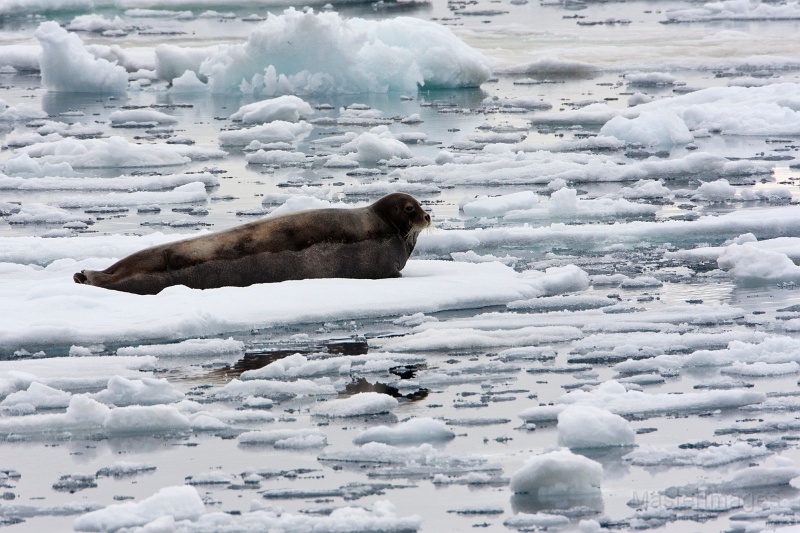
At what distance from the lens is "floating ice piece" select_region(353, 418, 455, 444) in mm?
4652

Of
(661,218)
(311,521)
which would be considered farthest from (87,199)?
(311,521)

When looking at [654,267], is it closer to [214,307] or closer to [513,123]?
[214,307]

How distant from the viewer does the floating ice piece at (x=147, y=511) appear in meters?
3.85

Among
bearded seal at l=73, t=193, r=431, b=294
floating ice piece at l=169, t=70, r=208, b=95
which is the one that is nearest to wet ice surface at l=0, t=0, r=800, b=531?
bearded seal at l=73, t=193, r=431, b=294

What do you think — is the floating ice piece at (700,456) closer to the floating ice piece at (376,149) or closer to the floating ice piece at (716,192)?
the floating ice piece at (716,192)

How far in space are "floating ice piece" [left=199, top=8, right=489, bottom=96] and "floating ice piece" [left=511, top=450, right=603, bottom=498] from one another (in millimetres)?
13586

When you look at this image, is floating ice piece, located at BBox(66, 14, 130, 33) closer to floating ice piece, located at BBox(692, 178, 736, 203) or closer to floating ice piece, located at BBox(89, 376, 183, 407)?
floating ice piece, located at BBox(692, 178, 736, 203)

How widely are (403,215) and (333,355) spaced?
5.79ft

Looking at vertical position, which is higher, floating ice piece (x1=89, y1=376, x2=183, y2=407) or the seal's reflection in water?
floating ice piece (x1=89, y1=376, x2=183, y2=407)

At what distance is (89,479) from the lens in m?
4.33

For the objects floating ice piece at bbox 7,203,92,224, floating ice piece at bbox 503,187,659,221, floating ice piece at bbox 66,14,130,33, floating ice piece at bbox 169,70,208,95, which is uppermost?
floating ice piece at bbox 66,14,130,33

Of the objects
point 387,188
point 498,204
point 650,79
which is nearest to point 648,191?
point 498,204

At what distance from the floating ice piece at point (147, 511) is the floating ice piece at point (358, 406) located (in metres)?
1.10

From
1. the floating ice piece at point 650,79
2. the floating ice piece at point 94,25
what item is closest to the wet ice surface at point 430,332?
the floating ice piece at point 650,79
